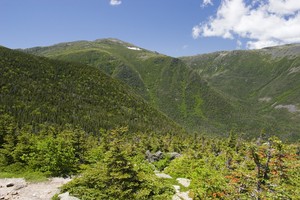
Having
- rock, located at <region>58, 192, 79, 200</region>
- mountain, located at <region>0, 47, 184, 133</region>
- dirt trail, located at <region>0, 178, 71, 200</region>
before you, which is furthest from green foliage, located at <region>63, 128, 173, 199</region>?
mountain, located at <region>0, 47, 184, 133</region>

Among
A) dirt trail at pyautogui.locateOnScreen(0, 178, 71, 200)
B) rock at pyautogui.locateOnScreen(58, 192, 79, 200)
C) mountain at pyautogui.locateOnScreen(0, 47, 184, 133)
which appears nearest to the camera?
rock at pyautogui.locateOnScreen(58, 192, 79, 200)

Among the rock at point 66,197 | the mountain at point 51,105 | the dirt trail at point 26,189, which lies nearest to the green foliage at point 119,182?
the rock at point 66,197

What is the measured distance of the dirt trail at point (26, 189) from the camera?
29.8 m

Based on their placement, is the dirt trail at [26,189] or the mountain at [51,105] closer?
the dirt trail at [26,189]

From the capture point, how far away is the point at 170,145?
108 meters

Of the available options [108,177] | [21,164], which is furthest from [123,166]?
[21,164]

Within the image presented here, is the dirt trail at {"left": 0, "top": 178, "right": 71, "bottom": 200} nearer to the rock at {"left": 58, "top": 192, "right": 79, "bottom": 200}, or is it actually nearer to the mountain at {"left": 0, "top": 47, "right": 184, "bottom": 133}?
the rock at {"left": 58, "top": 192, "right": 79, "bottom": 200}

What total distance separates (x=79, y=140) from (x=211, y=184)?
114ft

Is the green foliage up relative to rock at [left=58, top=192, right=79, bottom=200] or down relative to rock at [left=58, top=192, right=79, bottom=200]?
up

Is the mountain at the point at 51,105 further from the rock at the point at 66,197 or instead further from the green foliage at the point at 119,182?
the green foliage at the point at 119,182

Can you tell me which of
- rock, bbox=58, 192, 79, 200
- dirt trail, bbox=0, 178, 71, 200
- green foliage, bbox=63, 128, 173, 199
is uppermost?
green foliage, bbox=63, 128, 173, 199

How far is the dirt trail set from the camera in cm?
2983

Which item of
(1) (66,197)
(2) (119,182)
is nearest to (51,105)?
(1) (66,197)

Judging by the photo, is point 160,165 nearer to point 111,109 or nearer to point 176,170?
point 176,170
